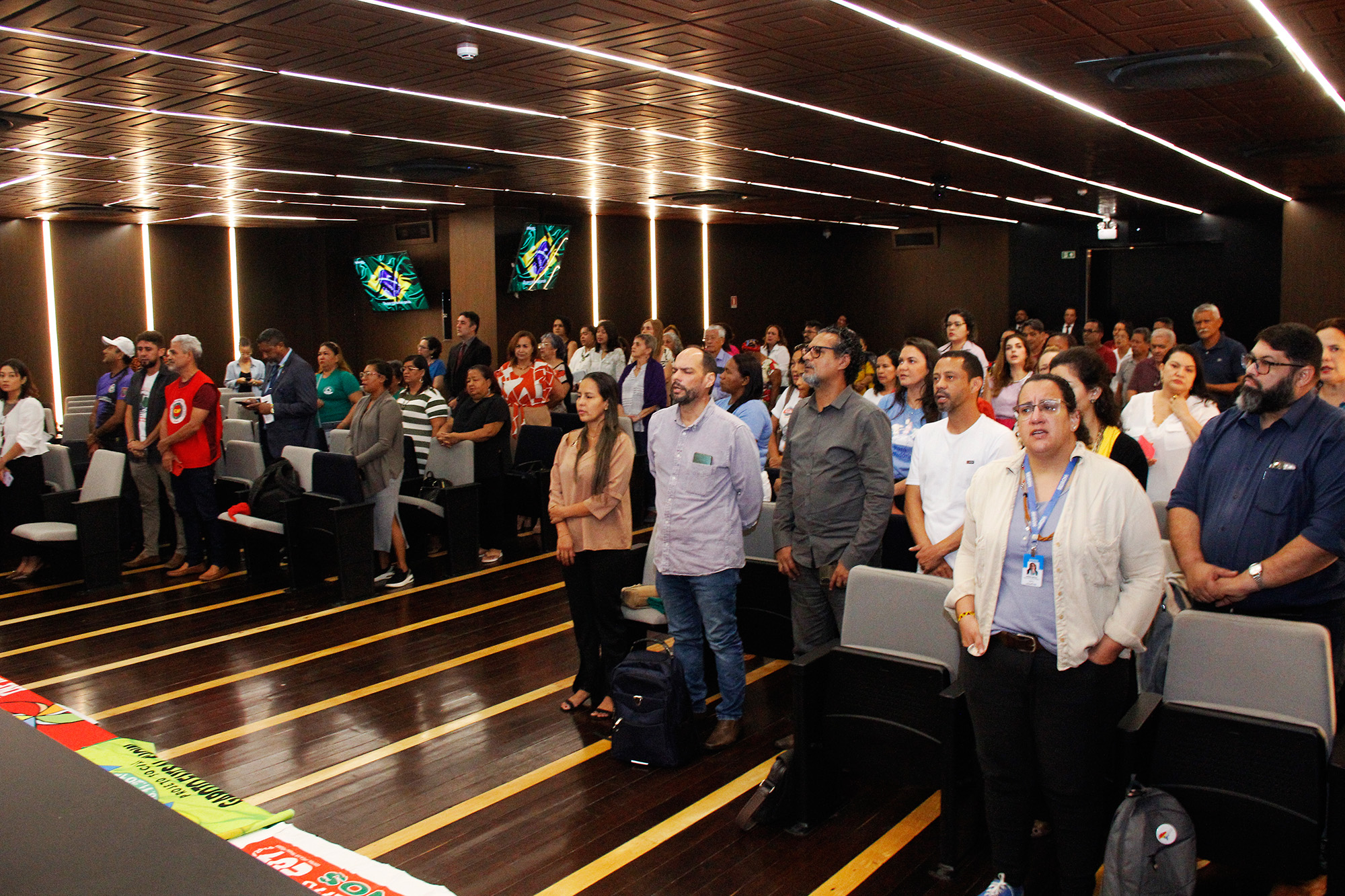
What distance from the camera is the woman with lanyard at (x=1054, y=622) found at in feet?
8.95

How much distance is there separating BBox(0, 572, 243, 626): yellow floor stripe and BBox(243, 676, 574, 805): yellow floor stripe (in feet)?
11.2

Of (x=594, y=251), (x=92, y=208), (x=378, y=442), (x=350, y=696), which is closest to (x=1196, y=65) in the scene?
(x=378, y=442)

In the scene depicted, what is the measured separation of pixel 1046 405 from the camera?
9.21 feet

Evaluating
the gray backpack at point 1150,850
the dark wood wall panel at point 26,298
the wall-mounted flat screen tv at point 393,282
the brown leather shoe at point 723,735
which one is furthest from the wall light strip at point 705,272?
the gray backpack at point 1150,850

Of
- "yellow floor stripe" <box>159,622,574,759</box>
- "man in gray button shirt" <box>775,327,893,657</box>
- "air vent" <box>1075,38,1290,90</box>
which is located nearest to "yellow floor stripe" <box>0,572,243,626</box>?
"yellow floor stripe" <box>159,622,574,759</box>

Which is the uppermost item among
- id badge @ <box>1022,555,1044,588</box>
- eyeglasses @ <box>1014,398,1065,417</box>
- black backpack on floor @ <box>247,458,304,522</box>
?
eyeglasses @ <box>1014,398,1065,417</box>

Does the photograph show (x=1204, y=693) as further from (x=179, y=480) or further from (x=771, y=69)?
(x=179, y=480)

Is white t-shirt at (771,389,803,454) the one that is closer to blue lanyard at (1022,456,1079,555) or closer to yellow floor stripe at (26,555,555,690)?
yellow floor stripe at (26,555,555,690)

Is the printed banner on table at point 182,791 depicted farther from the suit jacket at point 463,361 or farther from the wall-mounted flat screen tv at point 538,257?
the wall-mounted flat screen tv at point 538,257

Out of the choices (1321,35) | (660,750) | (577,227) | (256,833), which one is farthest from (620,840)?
(577,227)

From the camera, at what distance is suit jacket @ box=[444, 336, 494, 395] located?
8.98m

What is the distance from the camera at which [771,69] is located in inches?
243

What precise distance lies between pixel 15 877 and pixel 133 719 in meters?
4.20

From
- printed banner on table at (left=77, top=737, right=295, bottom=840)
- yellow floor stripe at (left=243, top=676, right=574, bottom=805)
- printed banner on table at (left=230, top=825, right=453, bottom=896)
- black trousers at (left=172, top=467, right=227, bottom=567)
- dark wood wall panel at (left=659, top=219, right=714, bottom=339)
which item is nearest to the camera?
printed banner on table at (left=230, top=825, right=453, bottom=896)
